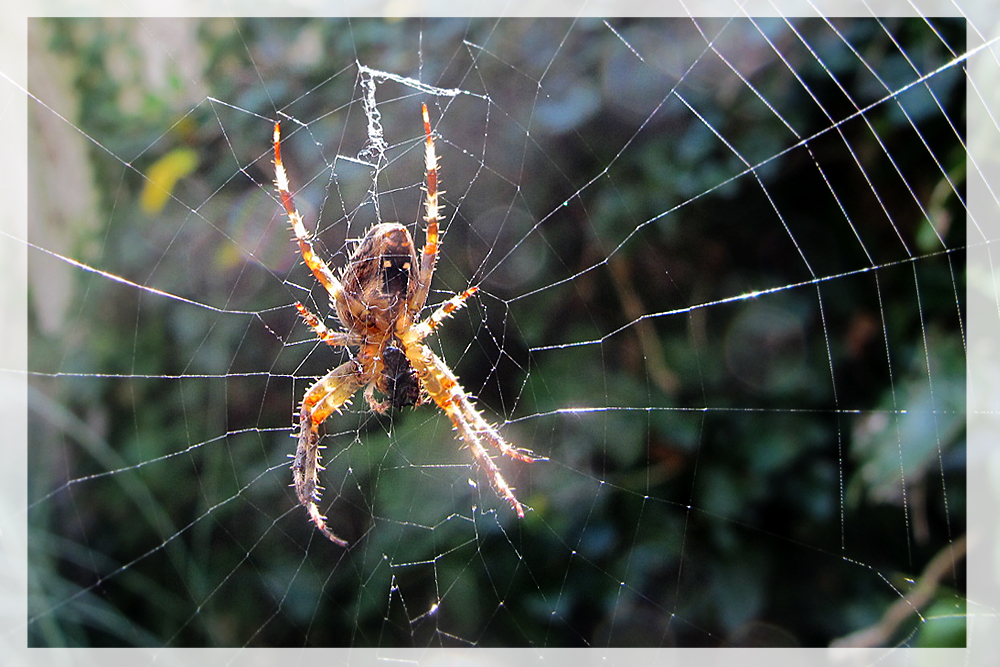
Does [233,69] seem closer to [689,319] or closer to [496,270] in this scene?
[496,270]

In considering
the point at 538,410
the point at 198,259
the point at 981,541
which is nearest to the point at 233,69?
the point at 198,259

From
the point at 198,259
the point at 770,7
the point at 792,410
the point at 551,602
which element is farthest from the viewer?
the point at 198,259

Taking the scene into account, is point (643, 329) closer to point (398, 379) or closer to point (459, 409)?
point (459, 409)

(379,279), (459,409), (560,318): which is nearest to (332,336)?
(379,279)

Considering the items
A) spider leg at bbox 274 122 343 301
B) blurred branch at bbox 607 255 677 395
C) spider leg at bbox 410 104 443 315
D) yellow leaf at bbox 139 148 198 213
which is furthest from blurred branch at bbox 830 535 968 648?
yellow leaf at bbox 139 148 198 213

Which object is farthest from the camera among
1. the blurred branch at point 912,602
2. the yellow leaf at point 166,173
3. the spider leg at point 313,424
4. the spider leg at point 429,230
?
the yellow leaf at point 166,173

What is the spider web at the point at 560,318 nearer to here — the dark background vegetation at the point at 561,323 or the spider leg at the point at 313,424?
the dark background vegetation at the point at 561,323

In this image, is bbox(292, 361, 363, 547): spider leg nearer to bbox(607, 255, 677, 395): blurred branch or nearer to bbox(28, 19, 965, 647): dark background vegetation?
bbox(28, 19, 965, 647): dark background vegetation

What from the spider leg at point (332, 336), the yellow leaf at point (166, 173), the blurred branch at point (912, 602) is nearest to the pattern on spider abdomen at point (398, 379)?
the spider leg at point (332, 336)
